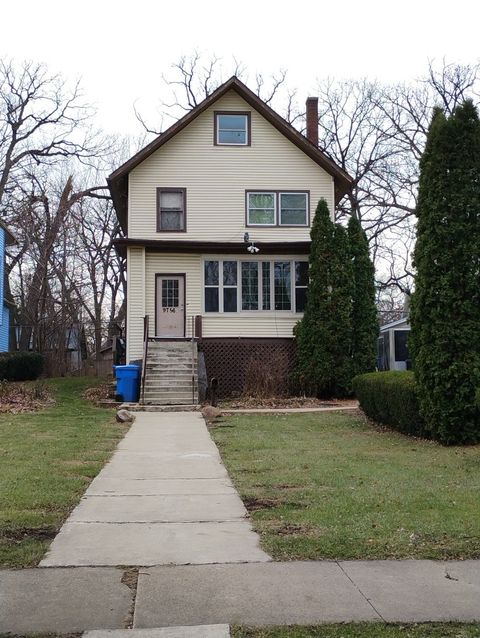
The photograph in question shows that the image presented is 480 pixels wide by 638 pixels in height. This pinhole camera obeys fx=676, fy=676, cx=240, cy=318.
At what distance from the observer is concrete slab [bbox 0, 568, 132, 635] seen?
154 inches

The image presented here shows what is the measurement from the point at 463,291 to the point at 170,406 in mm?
8895

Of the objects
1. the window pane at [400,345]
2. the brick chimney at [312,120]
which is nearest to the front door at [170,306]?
the brick chimney at [312,120]

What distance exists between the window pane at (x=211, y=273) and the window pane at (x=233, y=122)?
486 cm

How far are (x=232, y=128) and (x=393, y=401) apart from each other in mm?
13815

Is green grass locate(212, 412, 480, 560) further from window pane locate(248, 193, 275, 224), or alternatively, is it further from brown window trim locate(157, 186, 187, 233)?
window pane locate(248, 193, 275, 224)

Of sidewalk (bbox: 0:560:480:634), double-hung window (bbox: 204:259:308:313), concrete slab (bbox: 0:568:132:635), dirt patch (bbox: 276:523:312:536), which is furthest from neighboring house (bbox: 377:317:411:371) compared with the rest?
concrete slab (bbox: 0:568:132:635)

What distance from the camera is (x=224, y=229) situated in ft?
76.4

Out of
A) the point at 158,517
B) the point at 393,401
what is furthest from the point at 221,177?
the point at 158,517

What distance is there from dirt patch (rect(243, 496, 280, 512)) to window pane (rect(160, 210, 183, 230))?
55.1 feet

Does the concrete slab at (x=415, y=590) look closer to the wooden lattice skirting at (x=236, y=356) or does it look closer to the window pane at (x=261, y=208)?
the wooden lattice skirting at (x=236, y=356)

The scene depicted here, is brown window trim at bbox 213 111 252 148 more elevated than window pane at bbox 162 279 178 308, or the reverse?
brown window trim at bbox 213 111 252 148

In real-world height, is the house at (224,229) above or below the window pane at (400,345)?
above

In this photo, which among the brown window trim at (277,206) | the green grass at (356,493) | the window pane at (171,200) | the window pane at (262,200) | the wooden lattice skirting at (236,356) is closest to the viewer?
the green grass at (356,493)

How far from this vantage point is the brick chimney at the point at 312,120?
2614 cm
